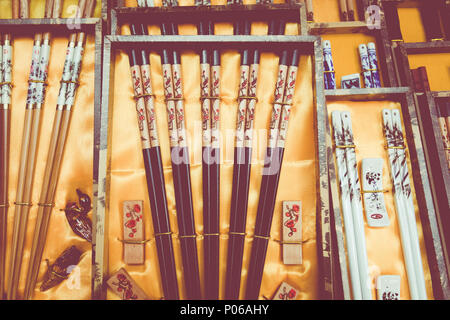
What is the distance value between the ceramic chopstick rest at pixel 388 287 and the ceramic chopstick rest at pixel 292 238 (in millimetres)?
472

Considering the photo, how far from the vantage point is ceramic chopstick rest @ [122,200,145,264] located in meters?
1.41

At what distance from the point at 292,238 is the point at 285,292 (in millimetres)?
268

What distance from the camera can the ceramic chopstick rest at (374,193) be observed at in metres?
1.54

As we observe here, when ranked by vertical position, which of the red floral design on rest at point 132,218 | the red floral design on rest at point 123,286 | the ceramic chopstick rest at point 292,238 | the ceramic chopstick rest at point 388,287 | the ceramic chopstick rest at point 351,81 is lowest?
the ceramic chopstick rest at point 388,287

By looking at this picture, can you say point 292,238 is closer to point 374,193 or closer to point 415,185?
point 374,193

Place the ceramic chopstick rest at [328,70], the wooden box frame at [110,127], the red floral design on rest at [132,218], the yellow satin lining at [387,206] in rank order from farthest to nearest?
the ceramic chopstick rest at [328,70] → the yellow satin lining at [387,206] → the red floral design on rest at [132,218] → the wooden box frame at [110,127]

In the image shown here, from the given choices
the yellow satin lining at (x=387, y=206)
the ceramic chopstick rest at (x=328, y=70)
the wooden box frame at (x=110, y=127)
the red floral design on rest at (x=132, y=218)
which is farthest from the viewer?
the ceramic chopstick rest at (x=328, y=70)

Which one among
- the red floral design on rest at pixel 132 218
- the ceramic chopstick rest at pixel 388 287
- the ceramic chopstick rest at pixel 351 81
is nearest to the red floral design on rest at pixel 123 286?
the red floral design on rest at pixel 132 218

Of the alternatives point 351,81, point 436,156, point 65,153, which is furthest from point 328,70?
point 65,153

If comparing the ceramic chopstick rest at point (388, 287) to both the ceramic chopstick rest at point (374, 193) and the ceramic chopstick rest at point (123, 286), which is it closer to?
the ceramic chopstick rest at point (374, 193)

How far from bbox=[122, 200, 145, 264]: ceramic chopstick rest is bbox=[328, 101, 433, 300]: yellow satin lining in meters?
1.25

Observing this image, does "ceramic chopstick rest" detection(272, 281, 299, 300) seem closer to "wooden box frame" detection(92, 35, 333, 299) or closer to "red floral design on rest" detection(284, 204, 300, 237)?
"wooden box frame" detection(92, 35, 333, 299)

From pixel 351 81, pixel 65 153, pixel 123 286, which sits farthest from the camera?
pixel 351 81

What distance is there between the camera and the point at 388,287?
1457 mm
